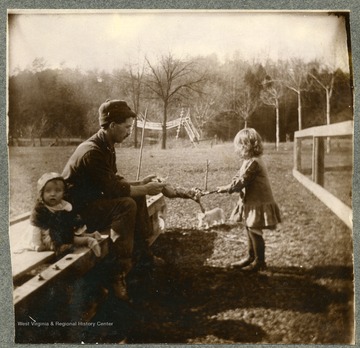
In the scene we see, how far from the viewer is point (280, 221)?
6.33 ft

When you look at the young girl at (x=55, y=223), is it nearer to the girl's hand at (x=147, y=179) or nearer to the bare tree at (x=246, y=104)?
the girl's hand at (x=147, y=179)

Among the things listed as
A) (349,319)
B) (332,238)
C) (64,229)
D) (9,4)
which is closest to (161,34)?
(9,4)

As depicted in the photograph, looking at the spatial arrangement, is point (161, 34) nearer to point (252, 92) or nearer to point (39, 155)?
point (252, 92)

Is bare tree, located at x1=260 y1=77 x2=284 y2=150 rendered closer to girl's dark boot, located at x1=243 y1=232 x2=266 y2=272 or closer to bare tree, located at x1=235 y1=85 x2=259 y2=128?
bare tree, located at x1=235 y1=85 x2=259 y2=128

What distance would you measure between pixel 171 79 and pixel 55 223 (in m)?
0.70

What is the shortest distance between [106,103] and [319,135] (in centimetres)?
83

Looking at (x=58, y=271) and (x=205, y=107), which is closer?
(x=58, y=271)

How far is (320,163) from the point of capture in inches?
77.2

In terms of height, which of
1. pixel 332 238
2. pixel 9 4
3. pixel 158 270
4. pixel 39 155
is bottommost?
pixel 158 270

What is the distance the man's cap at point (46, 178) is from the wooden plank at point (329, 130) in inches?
36.5

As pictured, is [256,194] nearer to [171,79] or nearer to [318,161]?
[318,161]

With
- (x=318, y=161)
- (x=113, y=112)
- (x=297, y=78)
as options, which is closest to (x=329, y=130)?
(x=318, y=161)

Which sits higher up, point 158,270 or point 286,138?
point 286,138

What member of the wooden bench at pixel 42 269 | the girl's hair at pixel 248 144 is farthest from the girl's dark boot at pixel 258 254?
the wooden bench at pixel 42 269
